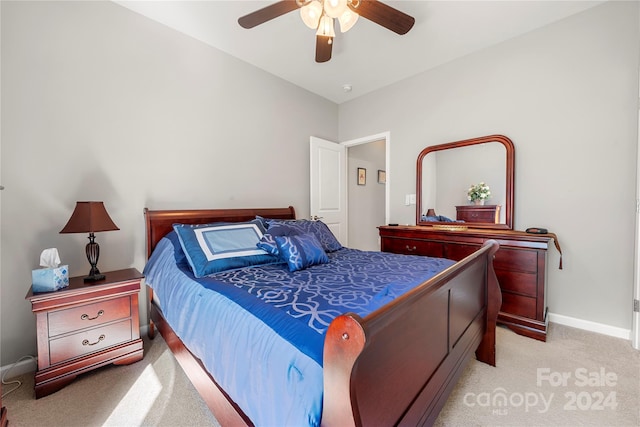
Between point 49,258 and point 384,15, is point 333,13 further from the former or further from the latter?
point 49,258

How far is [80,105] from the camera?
2.00 metres

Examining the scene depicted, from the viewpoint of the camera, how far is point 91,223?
1728mm

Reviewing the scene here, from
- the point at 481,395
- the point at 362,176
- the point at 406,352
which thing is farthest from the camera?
the point at 362,176

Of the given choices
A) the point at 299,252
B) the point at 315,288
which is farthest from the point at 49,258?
the point at 315,288

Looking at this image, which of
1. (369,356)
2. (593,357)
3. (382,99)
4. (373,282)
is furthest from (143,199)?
(593,357)

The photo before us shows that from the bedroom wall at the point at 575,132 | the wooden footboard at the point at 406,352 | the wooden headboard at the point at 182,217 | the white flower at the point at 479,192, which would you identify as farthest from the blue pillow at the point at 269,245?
the bedroom wall at the point at 575,132

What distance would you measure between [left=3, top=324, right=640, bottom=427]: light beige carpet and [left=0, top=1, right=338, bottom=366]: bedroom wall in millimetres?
627

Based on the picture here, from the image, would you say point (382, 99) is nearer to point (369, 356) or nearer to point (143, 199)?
point (143, 199)

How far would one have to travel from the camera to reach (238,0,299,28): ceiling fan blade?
1.67 m

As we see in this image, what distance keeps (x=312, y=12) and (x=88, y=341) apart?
2.60 meters

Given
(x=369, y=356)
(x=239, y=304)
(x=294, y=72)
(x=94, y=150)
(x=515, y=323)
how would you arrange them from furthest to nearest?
(x=294, y=72), (x=515, y=323), (x=94, y=150), (x=239, y=304), (x=369, y=356)

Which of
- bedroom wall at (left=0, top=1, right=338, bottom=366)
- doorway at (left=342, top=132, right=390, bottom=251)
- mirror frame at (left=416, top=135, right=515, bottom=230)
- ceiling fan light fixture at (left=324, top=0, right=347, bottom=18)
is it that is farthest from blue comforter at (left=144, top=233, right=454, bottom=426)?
doorway at (left=342, top=132, right=390, bottom=251)

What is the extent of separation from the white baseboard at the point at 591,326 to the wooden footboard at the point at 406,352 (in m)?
1.33

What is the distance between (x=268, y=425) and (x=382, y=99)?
3736mm
